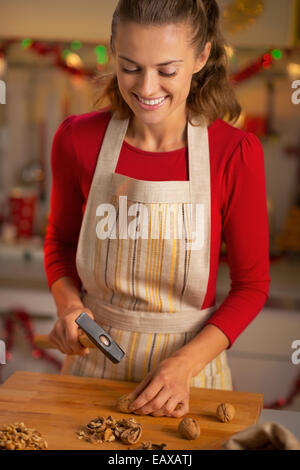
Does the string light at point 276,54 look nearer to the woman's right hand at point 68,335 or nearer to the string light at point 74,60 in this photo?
the string light at point 74,60

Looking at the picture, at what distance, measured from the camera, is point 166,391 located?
3.10 ft

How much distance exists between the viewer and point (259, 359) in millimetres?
2139

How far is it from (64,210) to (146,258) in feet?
0.68

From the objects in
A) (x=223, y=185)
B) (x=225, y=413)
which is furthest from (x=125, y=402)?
(x=223, y=185)

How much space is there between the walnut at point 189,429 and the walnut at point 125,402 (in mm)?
96

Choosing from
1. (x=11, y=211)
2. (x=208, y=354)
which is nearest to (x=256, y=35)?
(x=11, y=211)

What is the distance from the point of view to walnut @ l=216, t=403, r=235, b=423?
0.91 m

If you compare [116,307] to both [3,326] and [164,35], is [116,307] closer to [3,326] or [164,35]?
[164,35]

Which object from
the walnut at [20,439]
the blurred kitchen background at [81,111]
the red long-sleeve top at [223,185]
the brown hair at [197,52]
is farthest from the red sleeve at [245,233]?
the blurred kitchen background at [81,111]

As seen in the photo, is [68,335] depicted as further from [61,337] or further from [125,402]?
[125,402]

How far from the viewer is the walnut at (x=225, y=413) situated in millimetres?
910
